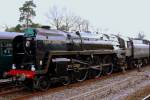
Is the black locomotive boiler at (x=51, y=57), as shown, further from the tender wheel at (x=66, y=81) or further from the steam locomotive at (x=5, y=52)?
the steam locomotive at (x=5, y=52)

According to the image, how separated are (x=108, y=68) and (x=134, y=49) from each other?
5822 mm

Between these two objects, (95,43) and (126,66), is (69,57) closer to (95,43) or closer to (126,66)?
(95,43)

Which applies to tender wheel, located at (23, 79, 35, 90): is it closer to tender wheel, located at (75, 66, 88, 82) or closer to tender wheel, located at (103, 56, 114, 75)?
tender wheel, located at (75, 66, 88, 82)

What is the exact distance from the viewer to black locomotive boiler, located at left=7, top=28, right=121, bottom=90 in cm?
1619

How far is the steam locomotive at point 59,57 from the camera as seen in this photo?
53.2 ft

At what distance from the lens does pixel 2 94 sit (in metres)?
15.6

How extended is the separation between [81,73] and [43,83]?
4122 millimetres


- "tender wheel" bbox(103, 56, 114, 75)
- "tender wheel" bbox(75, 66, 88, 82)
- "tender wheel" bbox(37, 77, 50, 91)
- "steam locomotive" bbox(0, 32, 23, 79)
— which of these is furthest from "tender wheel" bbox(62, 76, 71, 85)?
"tender wheel" bbox(103, 56, 114, 75)

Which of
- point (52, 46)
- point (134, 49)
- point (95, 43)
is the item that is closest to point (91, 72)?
point (95, 43)

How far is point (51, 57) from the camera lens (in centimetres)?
1697

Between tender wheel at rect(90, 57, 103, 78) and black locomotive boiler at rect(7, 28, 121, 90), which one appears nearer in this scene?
black locomotive boiler at rect(7, 28, 121, 90)

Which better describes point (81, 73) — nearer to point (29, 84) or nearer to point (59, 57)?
point (59, 57)

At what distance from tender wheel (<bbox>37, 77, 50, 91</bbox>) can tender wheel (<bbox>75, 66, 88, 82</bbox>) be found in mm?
2636

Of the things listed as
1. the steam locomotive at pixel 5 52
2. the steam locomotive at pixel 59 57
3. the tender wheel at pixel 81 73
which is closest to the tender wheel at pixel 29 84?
the steam locomotive at pixel 59 57
